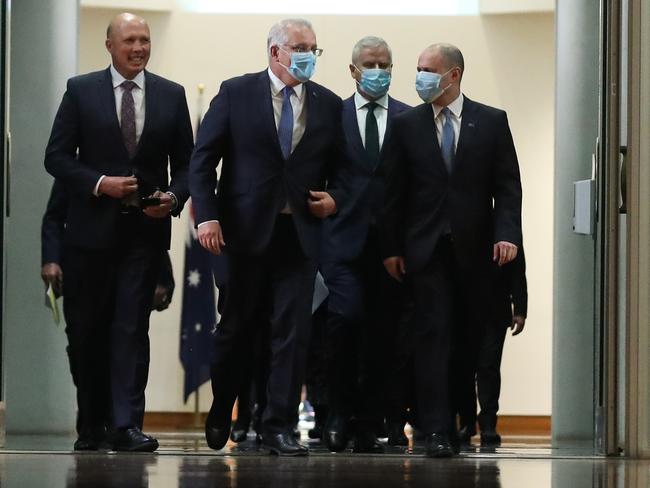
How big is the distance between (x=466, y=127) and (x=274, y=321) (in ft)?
3.77

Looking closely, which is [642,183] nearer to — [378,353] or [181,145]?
[378,353]

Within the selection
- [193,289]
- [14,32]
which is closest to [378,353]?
[14,32]

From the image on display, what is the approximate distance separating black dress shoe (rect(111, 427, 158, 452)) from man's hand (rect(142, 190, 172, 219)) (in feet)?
2.90

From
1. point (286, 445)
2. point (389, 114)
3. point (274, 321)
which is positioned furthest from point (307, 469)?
point (389, 114)

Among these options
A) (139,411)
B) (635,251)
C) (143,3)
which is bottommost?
(139,411)

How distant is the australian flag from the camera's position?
1130cm

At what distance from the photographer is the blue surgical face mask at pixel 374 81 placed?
7398mm

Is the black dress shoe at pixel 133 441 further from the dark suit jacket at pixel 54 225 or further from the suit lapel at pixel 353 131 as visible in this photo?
the suit lapel at pixel 353 131

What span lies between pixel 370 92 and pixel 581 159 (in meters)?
1.11

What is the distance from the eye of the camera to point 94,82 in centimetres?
691

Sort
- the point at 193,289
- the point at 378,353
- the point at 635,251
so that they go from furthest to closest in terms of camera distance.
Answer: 1. the point at 193,289
2. the point at 378,353
3. the point at 635,251

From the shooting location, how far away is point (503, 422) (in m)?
11.6

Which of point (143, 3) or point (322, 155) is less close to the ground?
point (143, 3)

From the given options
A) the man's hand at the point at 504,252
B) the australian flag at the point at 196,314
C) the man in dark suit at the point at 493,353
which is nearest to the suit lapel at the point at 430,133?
the man's hand at the point at 504,252
